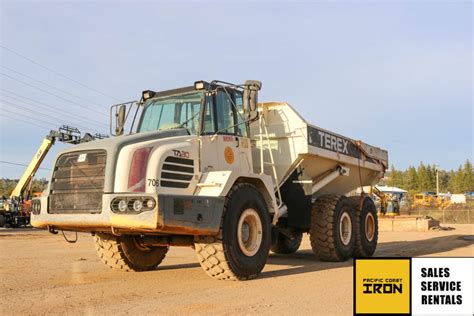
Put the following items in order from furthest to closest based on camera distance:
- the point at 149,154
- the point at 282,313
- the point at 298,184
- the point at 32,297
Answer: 1. the point at 298,184
2. the point at 149,154
3. the point at 32,297
4. the point at 282,313

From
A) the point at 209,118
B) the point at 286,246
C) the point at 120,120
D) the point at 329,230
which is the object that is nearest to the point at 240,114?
the point at 209,118

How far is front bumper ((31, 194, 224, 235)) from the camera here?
22.2 feet

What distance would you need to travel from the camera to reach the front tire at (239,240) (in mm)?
7602

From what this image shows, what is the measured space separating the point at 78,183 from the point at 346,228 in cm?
636

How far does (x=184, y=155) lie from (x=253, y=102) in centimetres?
150

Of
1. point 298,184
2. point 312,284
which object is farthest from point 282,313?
point 298,184

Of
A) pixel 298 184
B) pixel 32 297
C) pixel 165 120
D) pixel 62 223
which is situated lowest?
pixel 32 297

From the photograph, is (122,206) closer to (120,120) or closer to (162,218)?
(162,218)

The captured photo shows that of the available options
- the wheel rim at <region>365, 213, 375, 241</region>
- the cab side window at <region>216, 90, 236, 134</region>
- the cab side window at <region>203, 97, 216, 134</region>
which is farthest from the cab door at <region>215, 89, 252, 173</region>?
the wheel rim at <region>365, 213, 375, 241</region>

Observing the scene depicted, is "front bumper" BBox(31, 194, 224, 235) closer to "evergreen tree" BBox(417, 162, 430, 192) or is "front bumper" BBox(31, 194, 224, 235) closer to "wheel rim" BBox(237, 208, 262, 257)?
"wheel rim" BBox(237, 208, 262, 257)

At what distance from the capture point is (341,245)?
11039 mm

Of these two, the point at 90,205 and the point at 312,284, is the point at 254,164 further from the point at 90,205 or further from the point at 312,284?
the point at 90,205

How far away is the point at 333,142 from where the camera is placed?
37.1 feet

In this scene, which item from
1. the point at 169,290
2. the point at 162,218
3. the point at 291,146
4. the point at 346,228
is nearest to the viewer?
the point at 162,218
